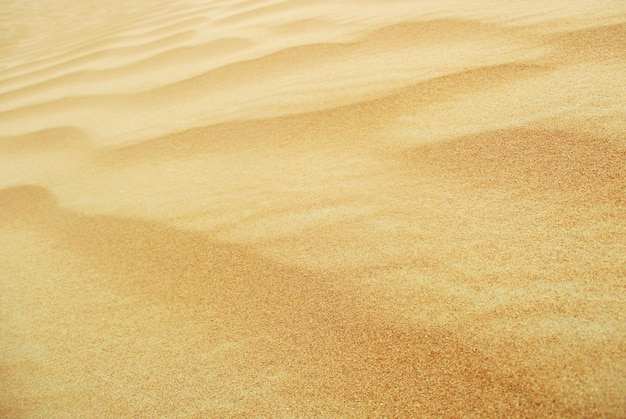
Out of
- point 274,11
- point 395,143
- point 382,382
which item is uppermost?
point 274,11

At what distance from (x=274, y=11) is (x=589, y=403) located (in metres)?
2.44

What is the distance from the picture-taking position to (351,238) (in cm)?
80

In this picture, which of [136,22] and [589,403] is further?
[136,22]

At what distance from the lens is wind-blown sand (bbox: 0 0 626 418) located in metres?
0.57

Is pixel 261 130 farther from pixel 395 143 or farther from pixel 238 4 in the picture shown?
pixel 238 4

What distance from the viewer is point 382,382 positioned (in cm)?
56

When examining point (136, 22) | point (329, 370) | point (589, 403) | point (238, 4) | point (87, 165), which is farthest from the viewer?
point (136, 22)

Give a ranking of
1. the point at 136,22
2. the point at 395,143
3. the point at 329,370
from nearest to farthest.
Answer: the point at 329,370
the point at 395,143
the point at 136,22

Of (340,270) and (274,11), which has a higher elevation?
(274,11)

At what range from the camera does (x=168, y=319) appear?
0.74 meters

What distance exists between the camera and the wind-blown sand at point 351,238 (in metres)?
0.57

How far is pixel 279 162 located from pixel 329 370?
590mm

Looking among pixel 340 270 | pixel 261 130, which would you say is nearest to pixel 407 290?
pixel 340 270

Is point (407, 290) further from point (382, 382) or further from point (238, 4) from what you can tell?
point (238, 4)
